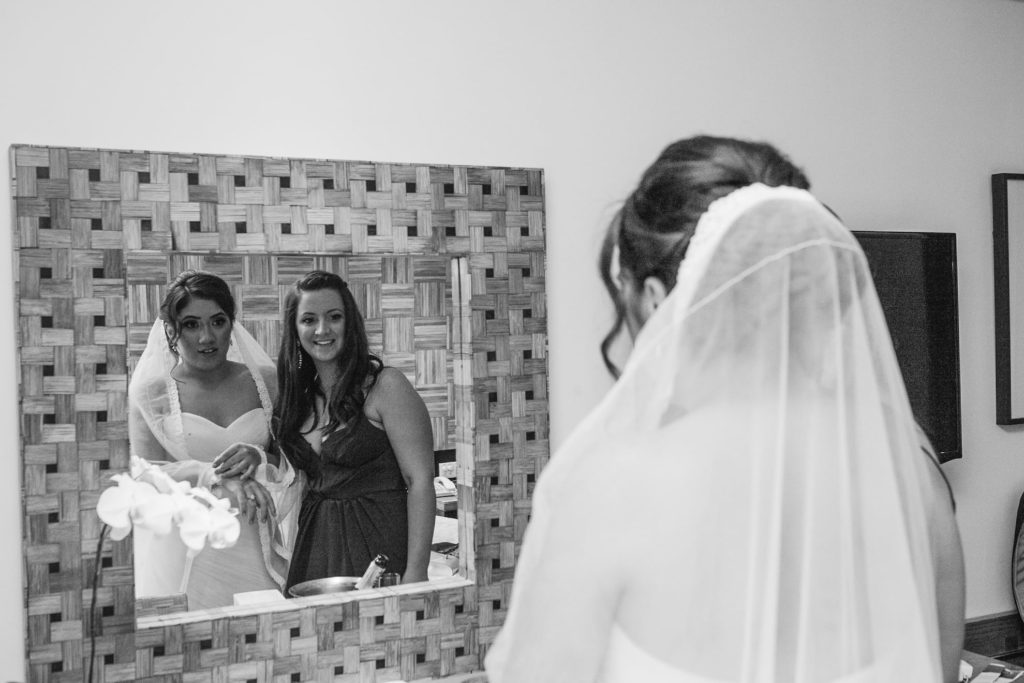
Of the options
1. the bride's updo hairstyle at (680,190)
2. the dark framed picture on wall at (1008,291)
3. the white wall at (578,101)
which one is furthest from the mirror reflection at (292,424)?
the dark framed picture on wall at (1008,291)

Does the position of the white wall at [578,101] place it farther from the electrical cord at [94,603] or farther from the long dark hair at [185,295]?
the long dark hair at [185,295]

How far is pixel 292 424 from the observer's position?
1.80 meters

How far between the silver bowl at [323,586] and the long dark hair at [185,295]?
49 centimetres

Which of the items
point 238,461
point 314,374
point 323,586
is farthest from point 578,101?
point 323,586

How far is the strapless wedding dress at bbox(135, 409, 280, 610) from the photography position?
5.55ft

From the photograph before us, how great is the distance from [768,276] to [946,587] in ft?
1.73

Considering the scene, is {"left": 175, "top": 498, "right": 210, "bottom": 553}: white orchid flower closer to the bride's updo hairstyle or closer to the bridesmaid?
the bridesmaid

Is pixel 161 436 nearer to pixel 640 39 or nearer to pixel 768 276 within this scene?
pixel 768 276

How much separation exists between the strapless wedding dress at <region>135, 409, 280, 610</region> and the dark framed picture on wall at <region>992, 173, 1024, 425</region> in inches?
76.0

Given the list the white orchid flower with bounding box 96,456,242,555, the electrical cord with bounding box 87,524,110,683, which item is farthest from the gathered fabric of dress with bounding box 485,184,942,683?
the electrical cord with bounding box 87,524,110,683

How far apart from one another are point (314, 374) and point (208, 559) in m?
0.38

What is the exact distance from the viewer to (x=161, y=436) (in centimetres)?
169

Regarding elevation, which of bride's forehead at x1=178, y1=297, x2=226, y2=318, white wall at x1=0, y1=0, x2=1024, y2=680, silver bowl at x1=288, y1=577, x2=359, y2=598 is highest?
white wall at x1=0, y1=0, x2=1024, y2=680

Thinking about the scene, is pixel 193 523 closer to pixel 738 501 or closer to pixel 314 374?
pixel 314 374
